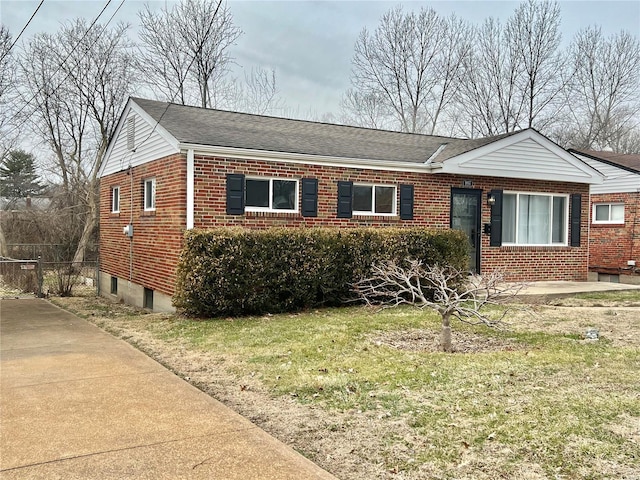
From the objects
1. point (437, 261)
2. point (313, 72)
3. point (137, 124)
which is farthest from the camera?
point (313, 72)

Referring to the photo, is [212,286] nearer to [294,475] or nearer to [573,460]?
[294,475]

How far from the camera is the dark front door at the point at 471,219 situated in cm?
1341

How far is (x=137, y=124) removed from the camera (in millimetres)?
12875

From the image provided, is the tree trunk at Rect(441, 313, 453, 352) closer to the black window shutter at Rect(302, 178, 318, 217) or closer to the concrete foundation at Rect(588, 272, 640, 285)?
the black window shutter at Rect(302, 178, 318, 217)

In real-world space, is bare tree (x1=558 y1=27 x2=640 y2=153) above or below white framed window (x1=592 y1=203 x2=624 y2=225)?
above

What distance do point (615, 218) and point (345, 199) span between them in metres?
11.2

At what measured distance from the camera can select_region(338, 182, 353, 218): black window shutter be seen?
464 inches

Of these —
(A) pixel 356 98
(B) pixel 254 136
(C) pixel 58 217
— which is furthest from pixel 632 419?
(A) pixel 356 98

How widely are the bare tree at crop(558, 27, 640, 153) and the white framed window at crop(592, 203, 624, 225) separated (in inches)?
618

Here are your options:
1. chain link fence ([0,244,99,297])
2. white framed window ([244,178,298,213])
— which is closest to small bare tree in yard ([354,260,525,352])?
white framed window ([244,178,298,213])

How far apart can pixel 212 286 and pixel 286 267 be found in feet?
4.53

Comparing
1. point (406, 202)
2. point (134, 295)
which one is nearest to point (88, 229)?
point (134, 295)

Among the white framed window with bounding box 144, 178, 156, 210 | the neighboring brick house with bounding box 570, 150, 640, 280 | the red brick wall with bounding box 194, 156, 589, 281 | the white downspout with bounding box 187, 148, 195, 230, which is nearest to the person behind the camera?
the white downspout with bounding box 187, 148, 195, 230

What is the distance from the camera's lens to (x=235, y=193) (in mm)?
10602
